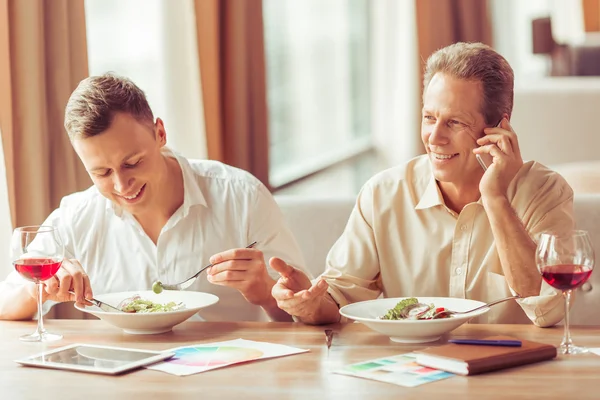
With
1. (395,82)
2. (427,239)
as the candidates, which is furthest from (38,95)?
(395,82)

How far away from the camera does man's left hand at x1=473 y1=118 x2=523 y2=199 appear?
2.17 metres

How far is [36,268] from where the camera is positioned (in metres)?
1.97

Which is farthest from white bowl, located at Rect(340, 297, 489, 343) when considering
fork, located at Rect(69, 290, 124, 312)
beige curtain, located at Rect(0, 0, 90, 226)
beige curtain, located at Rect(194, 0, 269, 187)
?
beige curtain, located at Rect(194, 0, 269, 187)

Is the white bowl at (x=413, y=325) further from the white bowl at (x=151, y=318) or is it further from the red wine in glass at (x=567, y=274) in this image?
the white bowl at (x=151, y=318)

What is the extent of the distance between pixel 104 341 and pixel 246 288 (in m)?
0.34

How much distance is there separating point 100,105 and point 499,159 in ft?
3.06

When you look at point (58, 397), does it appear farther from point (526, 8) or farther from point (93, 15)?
point (526, 8)

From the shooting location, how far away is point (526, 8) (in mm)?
9586

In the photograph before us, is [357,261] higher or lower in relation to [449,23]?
lower

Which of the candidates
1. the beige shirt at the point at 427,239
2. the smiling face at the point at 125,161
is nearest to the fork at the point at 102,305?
the smiling face at the point at 125,161

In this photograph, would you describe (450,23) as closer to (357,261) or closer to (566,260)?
(357,261)

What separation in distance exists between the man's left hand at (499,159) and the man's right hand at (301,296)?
1.43ft

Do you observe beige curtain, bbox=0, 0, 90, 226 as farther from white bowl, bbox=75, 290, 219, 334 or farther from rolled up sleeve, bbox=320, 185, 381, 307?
rolled up sleeve, bbox=320, 185, 381, 307

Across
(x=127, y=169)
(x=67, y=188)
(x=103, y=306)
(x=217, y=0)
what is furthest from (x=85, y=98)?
(x=217, y=0)
